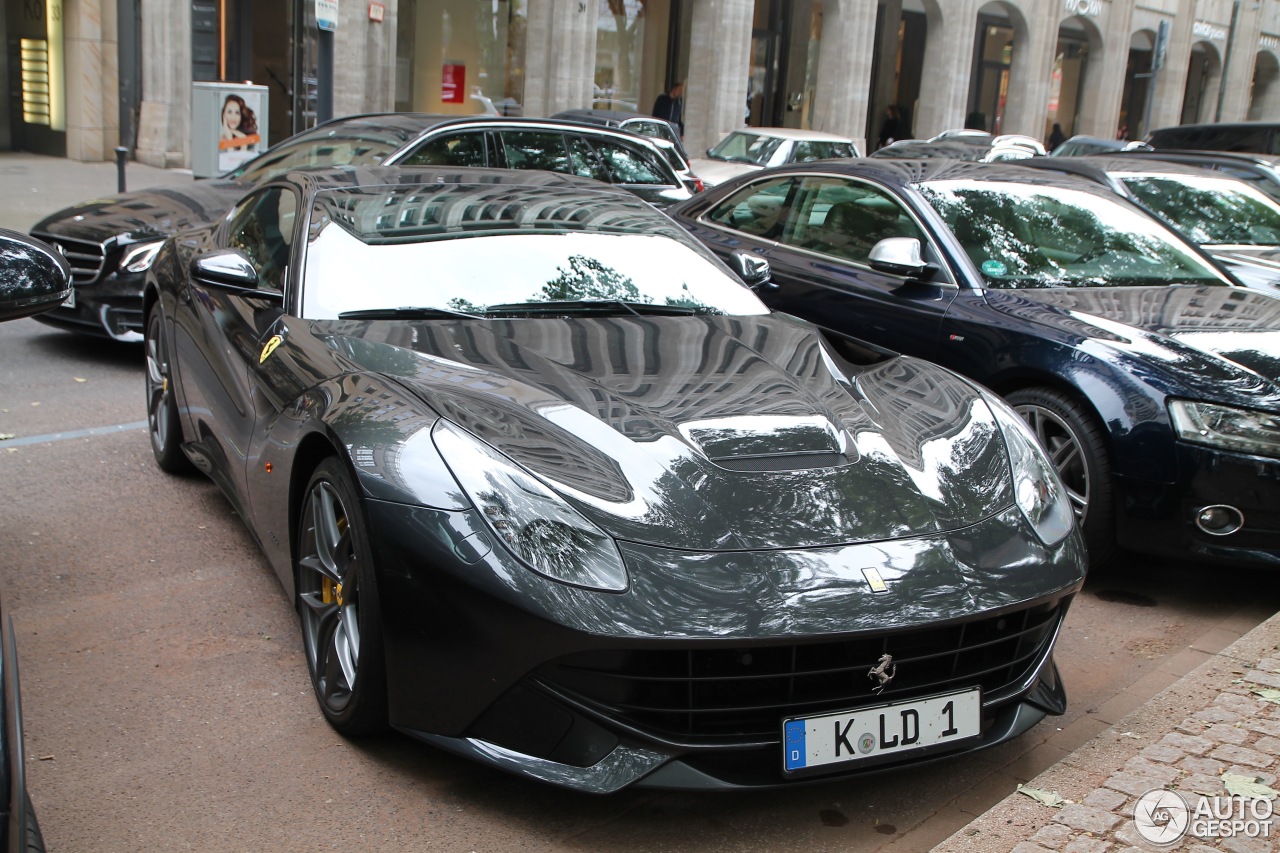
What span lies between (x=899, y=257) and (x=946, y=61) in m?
30.8

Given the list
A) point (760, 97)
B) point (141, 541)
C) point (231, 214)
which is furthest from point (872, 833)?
point (760, 97)

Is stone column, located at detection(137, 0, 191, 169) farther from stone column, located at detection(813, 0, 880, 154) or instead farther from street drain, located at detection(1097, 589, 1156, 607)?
street drain, located at detection(1097, 589, 1156, 607)

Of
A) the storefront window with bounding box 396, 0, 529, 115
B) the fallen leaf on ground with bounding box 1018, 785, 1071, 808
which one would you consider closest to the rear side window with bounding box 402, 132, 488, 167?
the fallen leaf on ground with bounding box 1018, 785, 1071, 808

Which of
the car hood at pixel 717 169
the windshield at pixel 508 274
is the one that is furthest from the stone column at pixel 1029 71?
the windshield at pixel 508 274

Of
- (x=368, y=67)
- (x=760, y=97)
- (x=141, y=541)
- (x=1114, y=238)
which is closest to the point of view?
(x=141, y=541)

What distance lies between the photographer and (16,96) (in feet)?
67.1

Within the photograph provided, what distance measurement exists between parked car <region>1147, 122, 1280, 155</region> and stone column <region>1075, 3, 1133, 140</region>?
27857mm

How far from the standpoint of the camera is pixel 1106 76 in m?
40.4

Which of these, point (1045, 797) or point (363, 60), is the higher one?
point (363, 60)

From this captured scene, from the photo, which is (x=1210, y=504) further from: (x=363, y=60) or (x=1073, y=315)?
(x=363, y=60)

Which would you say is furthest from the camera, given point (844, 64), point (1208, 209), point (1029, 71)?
Result: point (1029, 71)

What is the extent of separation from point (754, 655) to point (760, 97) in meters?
32.3

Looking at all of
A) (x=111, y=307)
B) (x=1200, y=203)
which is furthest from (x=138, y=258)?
(x=1200, y=203)

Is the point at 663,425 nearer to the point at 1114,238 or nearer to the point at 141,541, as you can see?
the point at 141,541
